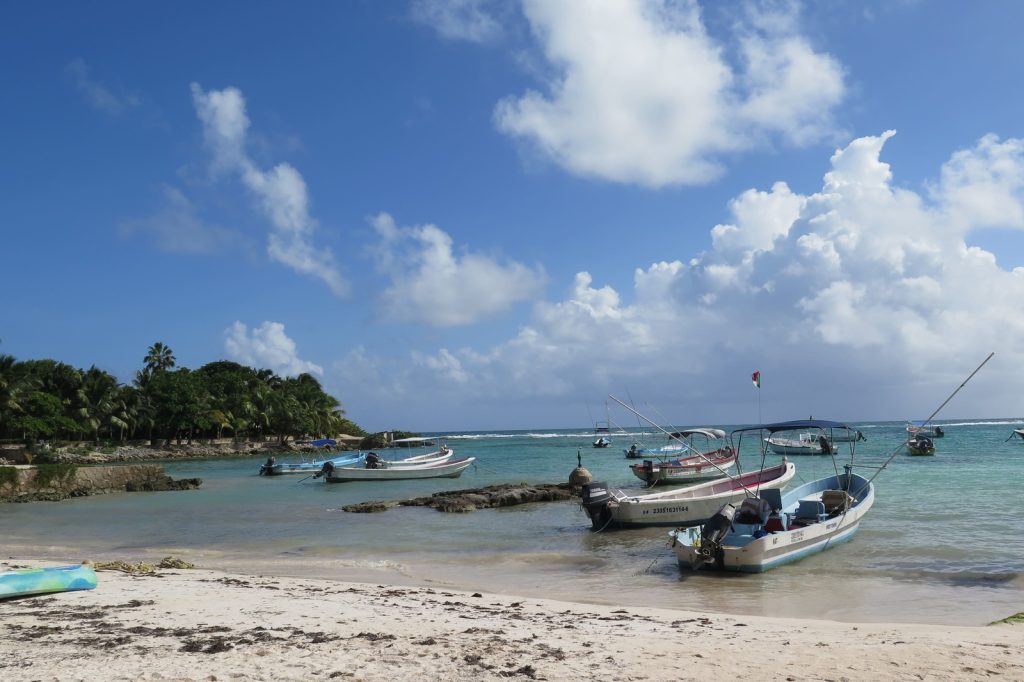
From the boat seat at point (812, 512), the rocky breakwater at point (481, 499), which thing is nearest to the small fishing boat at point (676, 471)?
the rocky breakwater at point (481, 499)

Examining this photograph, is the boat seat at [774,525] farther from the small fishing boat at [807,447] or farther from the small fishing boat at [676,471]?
the small fishing boat at [807,447]

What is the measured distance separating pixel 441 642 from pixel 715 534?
775 centimetres

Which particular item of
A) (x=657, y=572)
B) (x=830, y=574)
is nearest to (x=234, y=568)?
(x=657, y=572)

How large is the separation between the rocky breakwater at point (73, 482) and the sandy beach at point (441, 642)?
27997 millimetres

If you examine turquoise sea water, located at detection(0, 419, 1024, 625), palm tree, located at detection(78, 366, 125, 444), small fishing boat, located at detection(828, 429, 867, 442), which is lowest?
turquoise sea water, located at detection(0, 419, 1024, 625)

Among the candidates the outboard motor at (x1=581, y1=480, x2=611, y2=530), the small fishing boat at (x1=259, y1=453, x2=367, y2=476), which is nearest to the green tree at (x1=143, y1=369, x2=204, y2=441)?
the small fishing boat at (x1=259, y1=453, x2=367, y2=476)

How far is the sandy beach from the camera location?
661cm

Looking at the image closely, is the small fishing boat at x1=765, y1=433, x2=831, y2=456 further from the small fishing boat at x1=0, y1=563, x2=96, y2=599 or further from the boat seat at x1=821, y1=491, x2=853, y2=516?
the small fishing boat at x1=0, y1=563, x2=96, y2=599

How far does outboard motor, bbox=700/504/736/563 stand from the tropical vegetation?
57710 mm

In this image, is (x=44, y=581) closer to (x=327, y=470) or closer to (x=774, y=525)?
(x=774, y=525)

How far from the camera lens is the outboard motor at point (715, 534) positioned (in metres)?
13.6

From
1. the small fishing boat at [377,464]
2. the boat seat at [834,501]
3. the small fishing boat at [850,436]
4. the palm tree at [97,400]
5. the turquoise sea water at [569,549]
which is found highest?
the palm tree at [97,400]

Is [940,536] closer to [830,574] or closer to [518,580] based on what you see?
[830,574]

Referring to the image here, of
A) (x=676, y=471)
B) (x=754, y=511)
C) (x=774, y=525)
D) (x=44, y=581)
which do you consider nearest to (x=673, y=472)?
(x=676, y=471)
